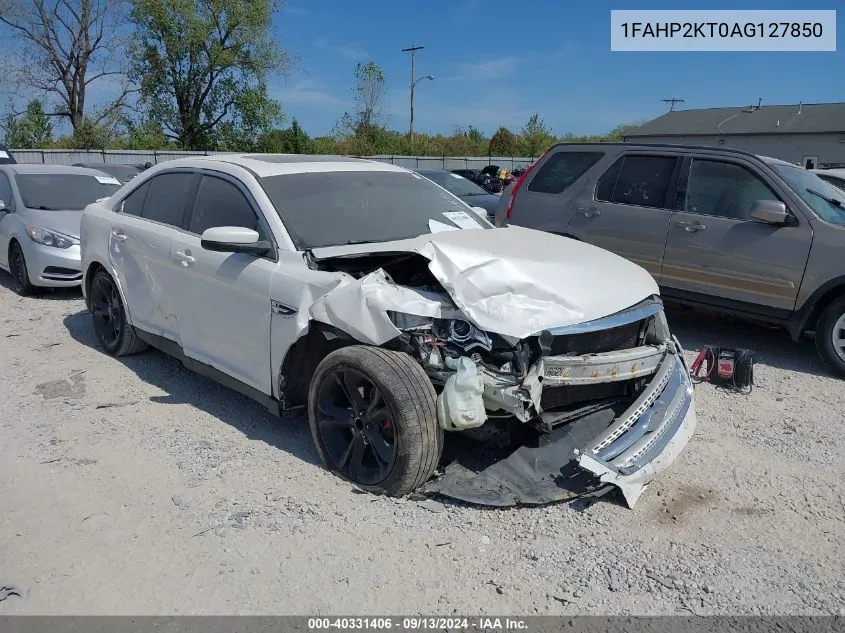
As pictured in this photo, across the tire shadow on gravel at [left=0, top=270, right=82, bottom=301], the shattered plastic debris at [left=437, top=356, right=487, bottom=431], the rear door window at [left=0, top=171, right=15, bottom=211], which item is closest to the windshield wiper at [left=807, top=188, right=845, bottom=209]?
the shattered plastic debris at [left=437, top=356, right=487, bottom=431]

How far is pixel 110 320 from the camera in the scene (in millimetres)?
5965

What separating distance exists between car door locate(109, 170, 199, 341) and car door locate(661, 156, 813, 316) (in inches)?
174

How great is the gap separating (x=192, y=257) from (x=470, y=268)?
208 cm

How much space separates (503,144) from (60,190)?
152 ft

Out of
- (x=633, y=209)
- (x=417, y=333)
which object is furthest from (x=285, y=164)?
(x=633, y=209)

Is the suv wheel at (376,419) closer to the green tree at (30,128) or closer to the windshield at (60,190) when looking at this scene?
the windshield at (60,190)

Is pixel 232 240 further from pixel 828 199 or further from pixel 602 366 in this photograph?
pixel 828 199

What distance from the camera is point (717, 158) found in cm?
657

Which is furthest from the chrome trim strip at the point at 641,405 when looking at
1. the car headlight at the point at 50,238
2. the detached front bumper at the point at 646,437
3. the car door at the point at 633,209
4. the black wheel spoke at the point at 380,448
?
the car headlight at the point at 50,238

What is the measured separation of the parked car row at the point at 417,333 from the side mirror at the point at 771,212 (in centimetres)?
246

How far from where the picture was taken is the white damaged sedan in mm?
3352

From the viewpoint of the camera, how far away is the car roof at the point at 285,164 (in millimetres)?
4598

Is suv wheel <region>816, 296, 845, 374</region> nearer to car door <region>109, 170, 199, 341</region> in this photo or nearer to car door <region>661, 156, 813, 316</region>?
car door <region>661, 156, 813, 316</region>

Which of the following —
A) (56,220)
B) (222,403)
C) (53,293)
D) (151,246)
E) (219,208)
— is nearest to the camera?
(219,208)
